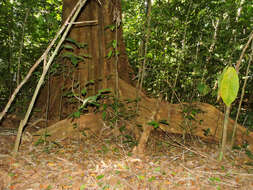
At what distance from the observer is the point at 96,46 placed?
116 inches

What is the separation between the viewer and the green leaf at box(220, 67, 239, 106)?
1.42 m

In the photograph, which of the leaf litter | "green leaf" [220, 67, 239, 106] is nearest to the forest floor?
the leaf litter

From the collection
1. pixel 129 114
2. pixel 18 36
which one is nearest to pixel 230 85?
pixel 129 114

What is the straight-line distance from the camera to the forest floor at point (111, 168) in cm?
163

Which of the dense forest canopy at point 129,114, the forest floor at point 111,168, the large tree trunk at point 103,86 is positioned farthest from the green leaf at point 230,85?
the large tree trunk at point 103,86

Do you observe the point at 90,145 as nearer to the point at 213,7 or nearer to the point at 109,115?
the point at 109,115

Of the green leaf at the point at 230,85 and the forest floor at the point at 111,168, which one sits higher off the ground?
the green leaf at the point at 230,85

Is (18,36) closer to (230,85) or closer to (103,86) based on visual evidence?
(103,86)

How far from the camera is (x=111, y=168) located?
6.04 ft

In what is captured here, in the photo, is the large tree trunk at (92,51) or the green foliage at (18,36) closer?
the green foliage at (18,36)

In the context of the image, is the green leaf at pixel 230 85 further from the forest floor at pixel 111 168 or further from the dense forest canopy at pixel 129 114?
the forest floor at pixel 111 168

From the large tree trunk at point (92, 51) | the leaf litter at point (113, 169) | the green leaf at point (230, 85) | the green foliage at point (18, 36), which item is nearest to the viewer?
the green leaf at point (230, 85)

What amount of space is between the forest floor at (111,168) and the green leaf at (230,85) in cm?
78

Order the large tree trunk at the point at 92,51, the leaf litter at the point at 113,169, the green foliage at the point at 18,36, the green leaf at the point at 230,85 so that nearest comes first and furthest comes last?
the green leaf at the point at 230,85
the leaf litter at the point at 113,169
the green foliage at the point at 18,36
the large tree trunk at the point at 92,51
